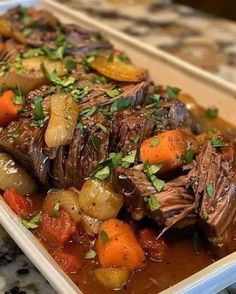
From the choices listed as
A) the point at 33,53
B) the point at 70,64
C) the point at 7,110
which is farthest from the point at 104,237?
the point at 33,53

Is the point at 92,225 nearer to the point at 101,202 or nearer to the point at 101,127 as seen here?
the point at 101,202

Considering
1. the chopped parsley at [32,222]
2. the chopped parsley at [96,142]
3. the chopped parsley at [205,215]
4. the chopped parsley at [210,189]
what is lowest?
the chopped parsley at [32,222]

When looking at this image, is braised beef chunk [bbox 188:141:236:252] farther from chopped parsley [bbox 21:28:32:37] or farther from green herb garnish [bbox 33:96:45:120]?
chopped parsley [bbox 21:28:32:37]

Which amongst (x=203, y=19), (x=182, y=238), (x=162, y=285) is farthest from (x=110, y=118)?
(x=203, y=19)

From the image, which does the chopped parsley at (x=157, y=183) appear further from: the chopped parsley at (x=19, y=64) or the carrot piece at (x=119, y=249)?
the chopped parsley at (x=19, y=64)

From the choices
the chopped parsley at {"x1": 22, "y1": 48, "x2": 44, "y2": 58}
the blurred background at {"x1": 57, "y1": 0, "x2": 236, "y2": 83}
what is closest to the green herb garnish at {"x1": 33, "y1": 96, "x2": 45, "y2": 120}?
the chopped parsley at {"x1": 22, "y1": 48, "x2": 44, "y2": 58}

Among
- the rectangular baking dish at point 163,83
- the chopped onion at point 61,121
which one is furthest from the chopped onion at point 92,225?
Result: the chopped onion at point 61,121
